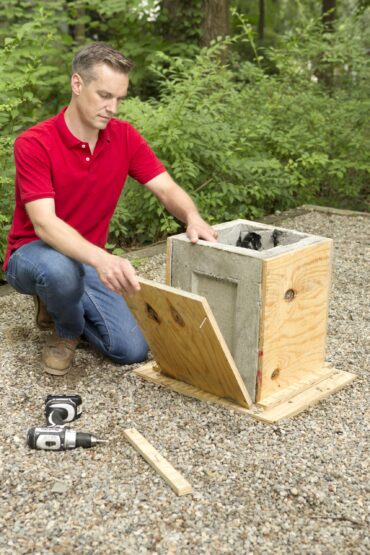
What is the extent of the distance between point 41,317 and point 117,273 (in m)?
1.16

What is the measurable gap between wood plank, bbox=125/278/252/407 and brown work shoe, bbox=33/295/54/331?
2.33 ft

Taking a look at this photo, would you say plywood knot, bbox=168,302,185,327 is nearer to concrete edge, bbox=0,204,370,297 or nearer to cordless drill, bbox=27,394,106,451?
cordless drill, bbox=27,394,106,451

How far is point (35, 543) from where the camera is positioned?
2.36 meters

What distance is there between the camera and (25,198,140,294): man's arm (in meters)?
2.88

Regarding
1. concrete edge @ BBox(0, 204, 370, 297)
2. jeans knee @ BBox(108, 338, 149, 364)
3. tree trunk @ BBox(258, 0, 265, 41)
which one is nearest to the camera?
jeans knee @ BBox(108, 338, 149, 364)

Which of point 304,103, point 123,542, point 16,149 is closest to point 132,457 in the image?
point 123,542

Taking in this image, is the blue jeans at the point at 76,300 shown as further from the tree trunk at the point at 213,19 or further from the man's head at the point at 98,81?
the tree trunk at the point at 213,19

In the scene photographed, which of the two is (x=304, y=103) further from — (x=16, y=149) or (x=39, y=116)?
(x=16, y=149)

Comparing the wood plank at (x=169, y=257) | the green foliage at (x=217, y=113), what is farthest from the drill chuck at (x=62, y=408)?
the green foliage at (x=217, y=113)

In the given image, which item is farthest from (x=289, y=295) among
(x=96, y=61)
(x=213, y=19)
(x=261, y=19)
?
(x=261, y=19)

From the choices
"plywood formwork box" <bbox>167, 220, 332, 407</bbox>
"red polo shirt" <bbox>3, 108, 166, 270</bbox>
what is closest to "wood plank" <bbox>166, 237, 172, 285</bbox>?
"plywood formwork box" <bbox>167, 220, 332, 407</bbox>

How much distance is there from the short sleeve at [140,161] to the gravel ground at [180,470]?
0.96 meters

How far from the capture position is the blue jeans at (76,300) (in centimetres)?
337

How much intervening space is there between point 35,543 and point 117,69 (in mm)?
1995
